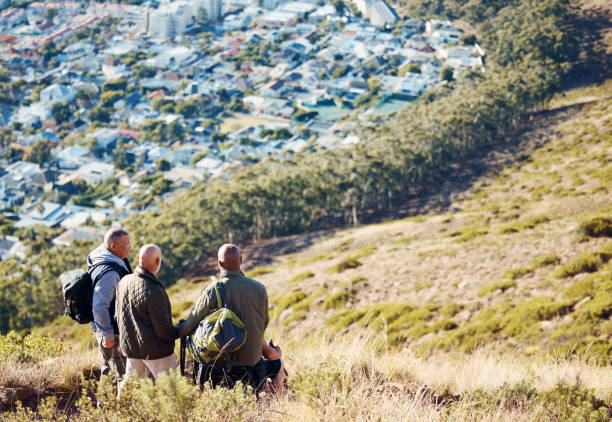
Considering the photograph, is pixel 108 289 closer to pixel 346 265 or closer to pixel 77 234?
pixel 346 265

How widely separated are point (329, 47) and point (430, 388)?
91409 mm

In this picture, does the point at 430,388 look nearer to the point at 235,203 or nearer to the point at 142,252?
the point at 142,252

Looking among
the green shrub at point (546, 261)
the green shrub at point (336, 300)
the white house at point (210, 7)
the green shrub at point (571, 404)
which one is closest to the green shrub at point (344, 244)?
the green shrub at point (336, 300)

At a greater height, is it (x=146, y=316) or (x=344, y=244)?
(x=146, y=316)

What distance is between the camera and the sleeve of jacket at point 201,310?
4.75 metres

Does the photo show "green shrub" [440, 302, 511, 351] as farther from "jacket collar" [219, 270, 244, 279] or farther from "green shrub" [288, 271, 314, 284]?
"green shrub" [288, 271, 314, 284]

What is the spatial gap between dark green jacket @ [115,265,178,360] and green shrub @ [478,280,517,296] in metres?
11.0

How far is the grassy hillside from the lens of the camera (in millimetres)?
4734

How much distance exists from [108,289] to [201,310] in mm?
954

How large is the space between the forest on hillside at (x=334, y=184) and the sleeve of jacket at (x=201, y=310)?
27541 mm

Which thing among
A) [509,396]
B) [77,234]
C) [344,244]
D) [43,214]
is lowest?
[43,214]

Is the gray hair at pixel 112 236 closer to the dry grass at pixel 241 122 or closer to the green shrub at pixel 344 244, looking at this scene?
the green shrub at pixel 344 244

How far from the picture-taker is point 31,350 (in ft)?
21.3

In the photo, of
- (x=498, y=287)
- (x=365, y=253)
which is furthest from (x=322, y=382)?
(x=365, y=253)
